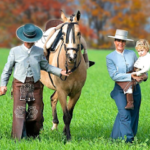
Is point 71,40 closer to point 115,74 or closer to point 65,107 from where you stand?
point 115,74

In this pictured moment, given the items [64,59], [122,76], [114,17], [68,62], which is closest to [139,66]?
[122,76]

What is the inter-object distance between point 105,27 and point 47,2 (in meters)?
10.6

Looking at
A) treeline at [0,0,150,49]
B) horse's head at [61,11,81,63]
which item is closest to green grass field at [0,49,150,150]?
horse's head at [61,11,81,63]

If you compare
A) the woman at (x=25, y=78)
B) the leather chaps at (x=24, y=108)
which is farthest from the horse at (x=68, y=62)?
the leather chaps at (x=24, y=108)

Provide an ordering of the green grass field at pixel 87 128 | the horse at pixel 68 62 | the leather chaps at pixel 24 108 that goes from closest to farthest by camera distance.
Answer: the green grass field at pixel 87 128
the horse at pixel 68 62
the leather chaps at pixel 24 108

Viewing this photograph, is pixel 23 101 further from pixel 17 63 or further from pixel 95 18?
pixel 95 18

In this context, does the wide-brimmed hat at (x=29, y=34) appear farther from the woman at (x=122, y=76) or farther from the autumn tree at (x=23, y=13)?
the autumn tree at (x=23, y=13)

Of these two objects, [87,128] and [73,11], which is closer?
[87,128]

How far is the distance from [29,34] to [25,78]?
0.68 m

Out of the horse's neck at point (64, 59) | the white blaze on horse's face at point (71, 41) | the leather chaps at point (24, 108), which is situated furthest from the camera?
the horse's neck at point (64, 59)

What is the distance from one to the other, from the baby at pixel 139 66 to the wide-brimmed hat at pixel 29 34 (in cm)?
155

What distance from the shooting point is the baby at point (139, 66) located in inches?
208

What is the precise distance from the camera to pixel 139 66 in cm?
536

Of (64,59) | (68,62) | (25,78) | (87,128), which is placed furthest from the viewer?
(87,128)
